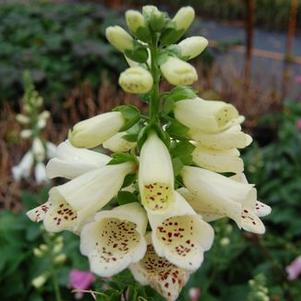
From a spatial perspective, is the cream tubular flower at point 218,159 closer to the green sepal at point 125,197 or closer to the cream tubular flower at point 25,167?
the green sepal at point 125,197

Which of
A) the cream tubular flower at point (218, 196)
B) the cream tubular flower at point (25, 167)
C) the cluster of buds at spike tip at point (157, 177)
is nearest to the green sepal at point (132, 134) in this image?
the cluster of buds at spike tip at point (157, 177)

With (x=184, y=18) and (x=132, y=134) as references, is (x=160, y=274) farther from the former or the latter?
(x=184, y=18)

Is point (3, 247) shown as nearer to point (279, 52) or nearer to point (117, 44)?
point (117, 44)

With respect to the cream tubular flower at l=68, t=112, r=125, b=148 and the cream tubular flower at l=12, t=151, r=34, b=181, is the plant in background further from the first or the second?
the cream tubular flower at l=68, t=112, r=125, b=148

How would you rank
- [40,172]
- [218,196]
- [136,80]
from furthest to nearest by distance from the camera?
[40,172] < [218,196] < [136,80]

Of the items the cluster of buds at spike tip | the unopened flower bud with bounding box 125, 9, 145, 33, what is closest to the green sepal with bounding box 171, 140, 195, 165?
the cluster of buds at spike tip

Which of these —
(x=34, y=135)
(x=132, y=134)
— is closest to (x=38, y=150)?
(x=34, y=135)

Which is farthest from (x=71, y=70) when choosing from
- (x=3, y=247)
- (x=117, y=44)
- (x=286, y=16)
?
(x=286, y=16)
